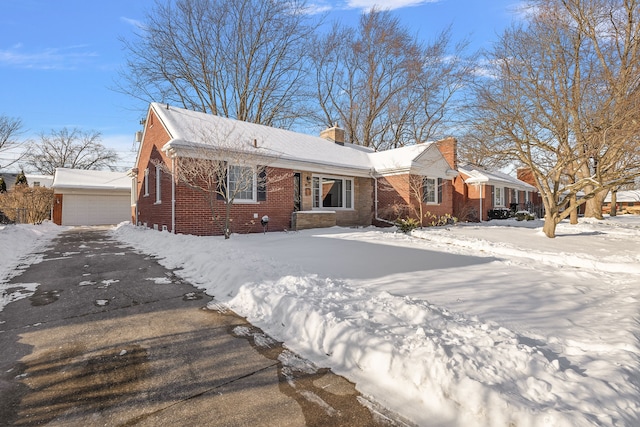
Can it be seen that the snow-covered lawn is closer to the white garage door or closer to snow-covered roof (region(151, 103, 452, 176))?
snow-covered roof (region(151, 103, 452, 176))

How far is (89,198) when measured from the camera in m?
22.1

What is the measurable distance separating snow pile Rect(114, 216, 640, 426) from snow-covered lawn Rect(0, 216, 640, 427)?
1 cm

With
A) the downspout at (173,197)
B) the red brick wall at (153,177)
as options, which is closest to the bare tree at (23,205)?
the red brick wall at (153,177)

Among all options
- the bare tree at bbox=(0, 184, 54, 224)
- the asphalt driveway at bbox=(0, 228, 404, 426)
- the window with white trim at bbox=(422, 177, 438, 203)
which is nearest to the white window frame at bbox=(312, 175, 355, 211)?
the window with white trim at bbox=(422, 177, 438, 203)

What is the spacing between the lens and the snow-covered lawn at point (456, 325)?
2150 millimetres

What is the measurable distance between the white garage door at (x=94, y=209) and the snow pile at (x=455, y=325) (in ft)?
64.7

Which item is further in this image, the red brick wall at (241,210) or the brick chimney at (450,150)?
the brick chimney at (450,150)

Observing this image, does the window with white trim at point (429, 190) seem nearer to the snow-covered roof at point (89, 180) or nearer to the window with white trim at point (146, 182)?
the window with white trim at point (146, 182)

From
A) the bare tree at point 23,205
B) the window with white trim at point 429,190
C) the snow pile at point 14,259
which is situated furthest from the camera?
the window with white trim at point 429,190

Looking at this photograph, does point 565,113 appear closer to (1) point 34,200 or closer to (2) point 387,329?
(2) point 387,329

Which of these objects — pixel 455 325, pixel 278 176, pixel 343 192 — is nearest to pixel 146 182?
pixel 278 176

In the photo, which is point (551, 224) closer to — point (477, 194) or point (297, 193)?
point (297, 193)

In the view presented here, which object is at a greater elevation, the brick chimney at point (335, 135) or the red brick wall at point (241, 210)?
the brick chimney at point (335, 135)

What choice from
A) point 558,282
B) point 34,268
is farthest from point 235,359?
point 34,268
